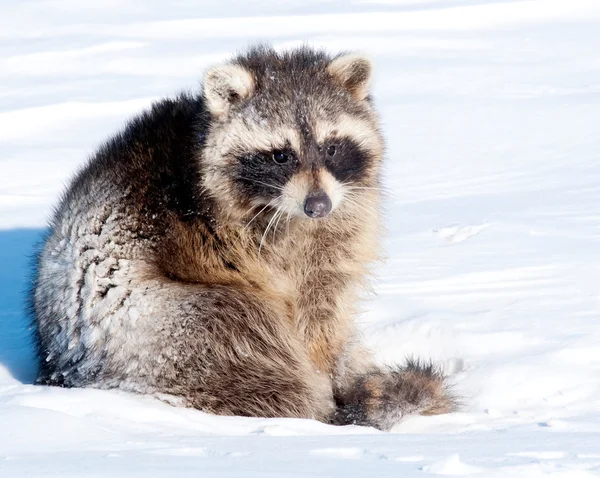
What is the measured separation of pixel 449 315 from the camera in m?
4.54

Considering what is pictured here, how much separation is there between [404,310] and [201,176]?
1328mm

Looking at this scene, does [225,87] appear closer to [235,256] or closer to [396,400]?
[235,256]

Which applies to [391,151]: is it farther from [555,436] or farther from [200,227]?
[555,436]

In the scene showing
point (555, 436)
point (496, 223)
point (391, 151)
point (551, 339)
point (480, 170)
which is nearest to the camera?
point (555, 436)

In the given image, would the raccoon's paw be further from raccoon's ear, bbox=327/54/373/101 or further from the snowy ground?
raccoon's ear, bbox=327/54/373/101

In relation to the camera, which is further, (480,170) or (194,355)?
(480,170)

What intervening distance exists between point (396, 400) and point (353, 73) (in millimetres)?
1272

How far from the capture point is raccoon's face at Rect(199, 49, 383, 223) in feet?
12.1

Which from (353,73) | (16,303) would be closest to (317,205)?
(353,73)

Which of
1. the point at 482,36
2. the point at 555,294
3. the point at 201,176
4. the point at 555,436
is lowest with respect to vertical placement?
Result: the point at 555,436

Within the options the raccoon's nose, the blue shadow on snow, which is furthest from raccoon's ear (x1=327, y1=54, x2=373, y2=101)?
the blue shadow on snow

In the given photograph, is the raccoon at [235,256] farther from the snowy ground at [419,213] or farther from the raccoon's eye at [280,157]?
the snowy ground at [419,213]

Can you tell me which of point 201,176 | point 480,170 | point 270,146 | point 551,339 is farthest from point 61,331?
point 480,170

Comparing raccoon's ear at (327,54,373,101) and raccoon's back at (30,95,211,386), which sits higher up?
raccoon's ear at (327,54,373,101)
